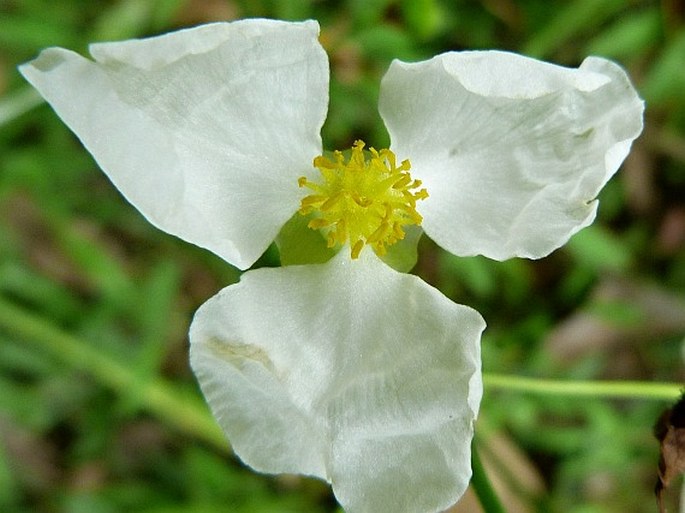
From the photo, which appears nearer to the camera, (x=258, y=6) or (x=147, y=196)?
(x=147, y=196)

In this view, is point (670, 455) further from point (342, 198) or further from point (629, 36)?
point (629, 36)

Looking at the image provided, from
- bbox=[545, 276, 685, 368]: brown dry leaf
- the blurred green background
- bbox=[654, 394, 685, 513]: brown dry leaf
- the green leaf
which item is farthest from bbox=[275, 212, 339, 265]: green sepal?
bbox=[545, 276, 685, 368]: brown dry leaf

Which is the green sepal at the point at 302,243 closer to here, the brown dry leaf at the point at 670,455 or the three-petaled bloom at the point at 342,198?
the three-petaled bloom at the point at 342,198

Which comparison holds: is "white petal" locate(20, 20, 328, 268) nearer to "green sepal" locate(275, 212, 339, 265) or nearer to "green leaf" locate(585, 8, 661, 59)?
"green sepal" locate(275, 212, 339, 265)

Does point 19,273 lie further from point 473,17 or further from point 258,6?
point 473,17

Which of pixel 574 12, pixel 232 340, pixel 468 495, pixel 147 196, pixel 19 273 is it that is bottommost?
pixel 468 495

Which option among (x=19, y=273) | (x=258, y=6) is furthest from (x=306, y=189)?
(x=19, y=273)

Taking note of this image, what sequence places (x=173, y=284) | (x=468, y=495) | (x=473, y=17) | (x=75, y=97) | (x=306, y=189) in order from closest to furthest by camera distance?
(x=75, y=97) < (x=306, y=189) < (x=468, y=495) < (x=173, y=284) < (x=473, y=17)

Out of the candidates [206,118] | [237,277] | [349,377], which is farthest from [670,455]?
[237,277]
